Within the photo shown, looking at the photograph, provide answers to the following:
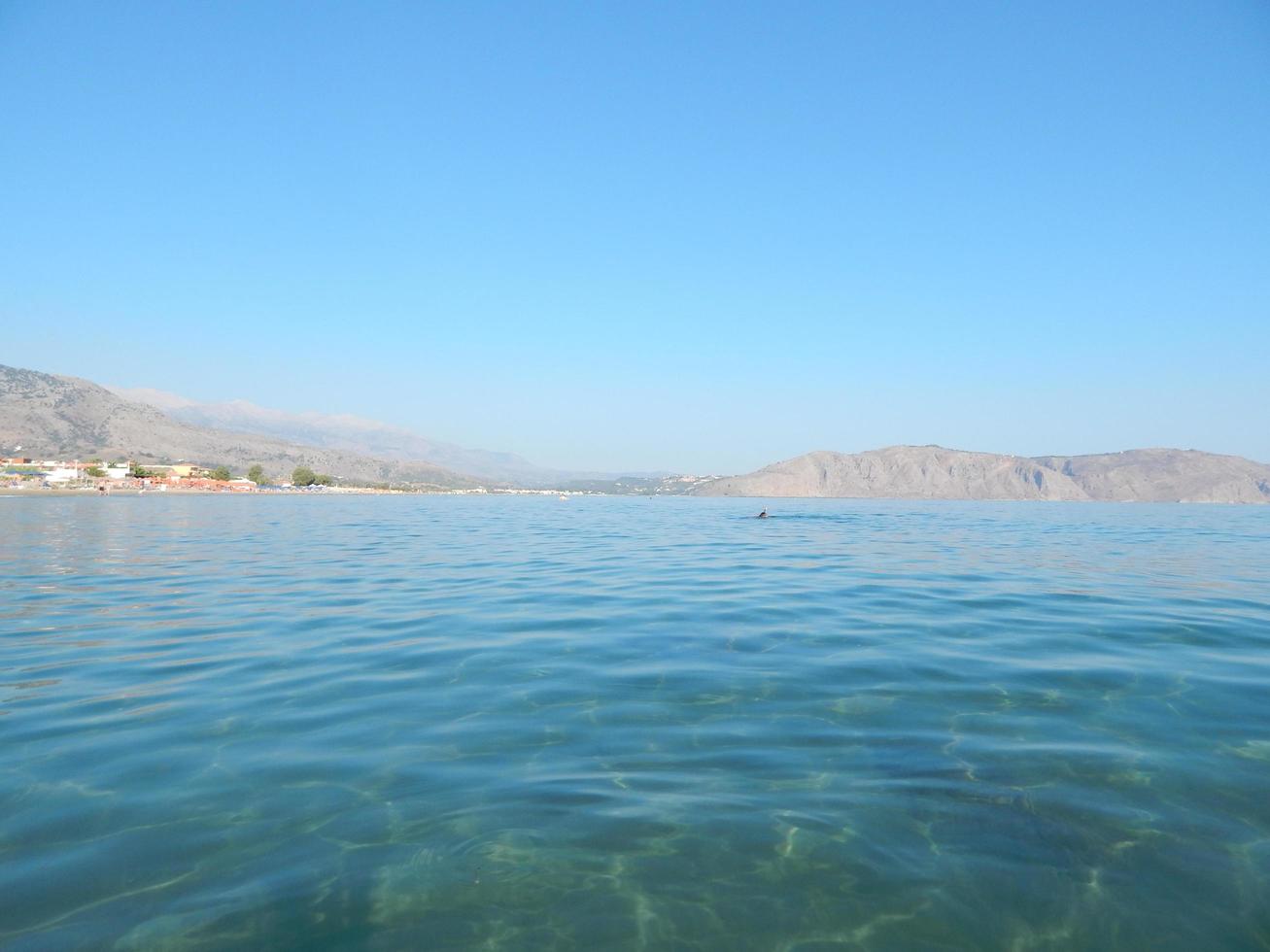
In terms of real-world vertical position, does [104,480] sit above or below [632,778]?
above

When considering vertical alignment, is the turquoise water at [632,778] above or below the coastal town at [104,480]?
below

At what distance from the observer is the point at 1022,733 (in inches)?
359

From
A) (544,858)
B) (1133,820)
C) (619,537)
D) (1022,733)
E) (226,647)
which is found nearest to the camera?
Result: (544,858)

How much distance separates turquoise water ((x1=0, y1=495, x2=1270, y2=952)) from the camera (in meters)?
5.47

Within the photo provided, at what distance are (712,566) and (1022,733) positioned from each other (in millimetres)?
19801

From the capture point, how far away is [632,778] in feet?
25.4

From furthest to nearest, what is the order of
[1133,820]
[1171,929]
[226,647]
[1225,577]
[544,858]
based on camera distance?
1. [1225,577]
2. [226,647]
3. [1133,820]
4. [544,858]
5. [1171,929]

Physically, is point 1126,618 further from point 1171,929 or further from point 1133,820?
point 1171,929

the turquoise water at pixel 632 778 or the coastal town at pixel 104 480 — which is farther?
the coastal town at pixel 104 480

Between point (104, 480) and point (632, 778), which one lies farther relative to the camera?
point (104, 480)

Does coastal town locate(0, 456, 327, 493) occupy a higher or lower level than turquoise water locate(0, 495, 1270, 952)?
higher

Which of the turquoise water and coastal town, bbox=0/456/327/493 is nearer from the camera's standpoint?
the turquoise water

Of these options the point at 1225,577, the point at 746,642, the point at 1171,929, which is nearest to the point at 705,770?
the point at 1171,929

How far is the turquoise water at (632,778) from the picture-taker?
547 cm
